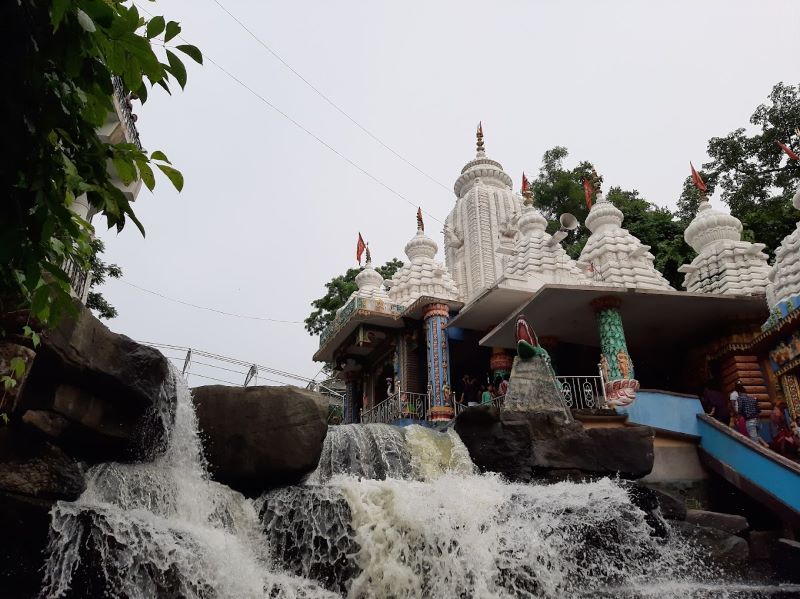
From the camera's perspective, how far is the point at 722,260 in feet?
55.5

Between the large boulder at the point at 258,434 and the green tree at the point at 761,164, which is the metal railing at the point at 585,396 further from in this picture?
the green tree at the point at 761,164

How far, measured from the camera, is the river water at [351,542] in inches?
204

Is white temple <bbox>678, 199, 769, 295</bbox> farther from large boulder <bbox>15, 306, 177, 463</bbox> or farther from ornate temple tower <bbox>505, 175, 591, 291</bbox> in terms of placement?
large boulder <bbox>15, 306, 177, 463</bbox>

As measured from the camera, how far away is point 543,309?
1518 centimetres

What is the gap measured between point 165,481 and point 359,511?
2125mm

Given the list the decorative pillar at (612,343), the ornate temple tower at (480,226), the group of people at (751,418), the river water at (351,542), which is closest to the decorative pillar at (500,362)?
the decorative pillar at (612,343)

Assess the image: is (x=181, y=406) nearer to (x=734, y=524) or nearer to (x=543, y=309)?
(x=734, y=524)

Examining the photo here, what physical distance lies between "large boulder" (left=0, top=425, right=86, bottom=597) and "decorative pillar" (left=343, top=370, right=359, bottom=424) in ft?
58.8

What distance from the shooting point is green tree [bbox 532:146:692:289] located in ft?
84.8

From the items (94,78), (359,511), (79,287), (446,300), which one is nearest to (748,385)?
(446,300)

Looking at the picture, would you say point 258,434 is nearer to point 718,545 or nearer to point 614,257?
point 718,545

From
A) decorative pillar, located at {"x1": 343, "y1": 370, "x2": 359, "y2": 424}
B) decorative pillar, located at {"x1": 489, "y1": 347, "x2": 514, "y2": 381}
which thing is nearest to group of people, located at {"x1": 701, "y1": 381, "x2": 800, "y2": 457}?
decorative pillar, located at {"x1": 489, "y1": 347, "x2": 514, "y2": 381}

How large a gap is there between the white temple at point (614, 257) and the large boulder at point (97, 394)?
12.7 m

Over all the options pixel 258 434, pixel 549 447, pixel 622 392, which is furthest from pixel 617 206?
pixel 258 434
